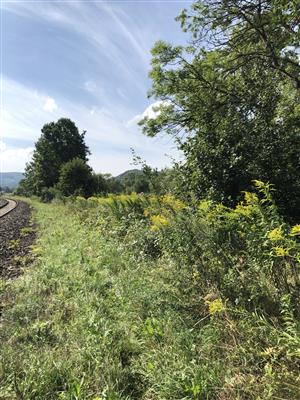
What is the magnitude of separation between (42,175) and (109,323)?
1859 inches

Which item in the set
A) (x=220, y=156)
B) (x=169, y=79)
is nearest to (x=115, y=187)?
(x=169, y=79)

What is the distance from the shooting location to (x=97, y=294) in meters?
4.56

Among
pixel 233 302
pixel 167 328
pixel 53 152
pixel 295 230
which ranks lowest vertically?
pixel 167 328

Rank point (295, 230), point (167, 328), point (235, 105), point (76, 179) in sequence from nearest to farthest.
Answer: point (295, 230) → point (167, 328) → point (235, 105) → point (76, 179)

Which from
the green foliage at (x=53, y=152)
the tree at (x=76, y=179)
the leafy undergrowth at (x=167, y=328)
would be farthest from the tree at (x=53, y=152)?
the leafy undergrowth at (x=167, y=328)

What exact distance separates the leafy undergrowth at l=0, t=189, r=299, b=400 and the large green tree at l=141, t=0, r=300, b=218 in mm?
1893

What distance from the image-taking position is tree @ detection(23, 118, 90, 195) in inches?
1873

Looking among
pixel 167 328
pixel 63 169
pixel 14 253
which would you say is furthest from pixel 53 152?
pixel 167 328

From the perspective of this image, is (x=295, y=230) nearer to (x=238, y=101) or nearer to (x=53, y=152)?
(x=238, y=101)

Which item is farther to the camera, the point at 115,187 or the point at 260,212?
the point at 115,187

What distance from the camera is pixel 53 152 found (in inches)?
1965

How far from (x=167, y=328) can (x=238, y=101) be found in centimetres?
735

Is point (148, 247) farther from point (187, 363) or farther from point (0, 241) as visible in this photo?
point (0, 241)

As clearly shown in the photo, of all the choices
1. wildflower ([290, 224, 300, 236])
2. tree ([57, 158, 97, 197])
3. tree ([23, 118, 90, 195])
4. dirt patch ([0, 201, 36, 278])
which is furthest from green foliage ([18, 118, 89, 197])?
wildflower ([290, 224, 300, 236])
